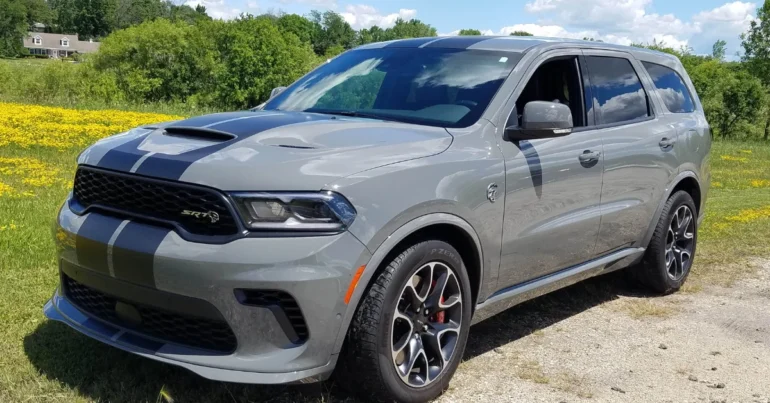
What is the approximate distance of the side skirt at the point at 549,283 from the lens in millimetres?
4229

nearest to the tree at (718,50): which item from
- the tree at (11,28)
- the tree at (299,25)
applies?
the tree at (299,25)

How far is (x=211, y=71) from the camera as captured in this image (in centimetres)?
7031

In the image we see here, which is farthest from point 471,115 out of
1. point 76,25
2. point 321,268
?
point 76,25

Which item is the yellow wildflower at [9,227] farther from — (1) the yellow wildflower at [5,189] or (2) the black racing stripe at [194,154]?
(2) the black racing stripe at [194,154]

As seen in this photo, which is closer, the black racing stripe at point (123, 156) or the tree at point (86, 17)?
the black racing stripe at point (123, 156)

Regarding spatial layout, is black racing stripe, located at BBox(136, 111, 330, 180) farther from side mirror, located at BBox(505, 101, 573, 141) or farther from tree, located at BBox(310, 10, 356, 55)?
tree, located at BBox(310, 10, 356, 55)

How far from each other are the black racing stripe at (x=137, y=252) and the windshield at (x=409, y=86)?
160 cm

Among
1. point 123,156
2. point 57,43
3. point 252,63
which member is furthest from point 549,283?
point 57,43

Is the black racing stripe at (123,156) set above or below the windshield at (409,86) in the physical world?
below

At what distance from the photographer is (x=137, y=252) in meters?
3.19

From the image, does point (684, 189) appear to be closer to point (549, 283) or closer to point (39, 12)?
point (549, 283)

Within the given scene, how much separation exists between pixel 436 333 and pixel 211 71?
69699mm

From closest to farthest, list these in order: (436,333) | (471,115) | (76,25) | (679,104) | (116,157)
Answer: (116,157), (436,333), (471,115), (679,104), (76,25)

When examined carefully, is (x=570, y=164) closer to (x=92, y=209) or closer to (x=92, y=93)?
(x=92, y=209)
